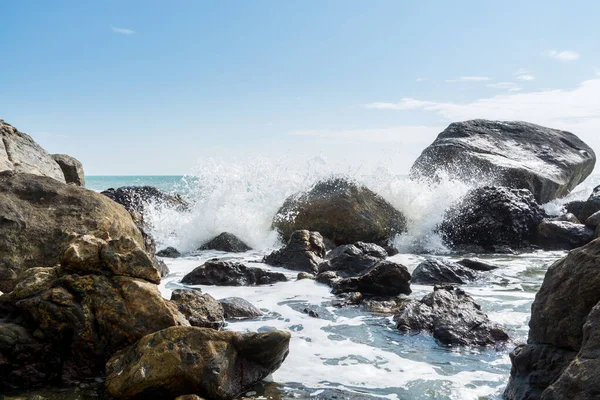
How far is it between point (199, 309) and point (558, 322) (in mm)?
3374

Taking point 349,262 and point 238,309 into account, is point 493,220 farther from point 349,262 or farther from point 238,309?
point 238,309

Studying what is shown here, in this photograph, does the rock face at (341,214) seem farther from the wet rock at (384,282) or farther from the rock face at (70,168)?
the wet rock at (384,282)

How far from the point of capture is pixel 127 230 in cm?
693

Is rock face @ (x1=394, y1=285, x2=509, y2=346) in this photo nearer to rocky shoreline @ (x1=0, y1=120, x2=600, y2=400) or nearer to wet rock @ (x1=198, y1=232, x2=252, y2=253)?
rocky shoreline @ (x1=0, y1=120, x2=600, y2=400)

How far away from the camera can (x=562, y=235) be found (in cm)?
1249

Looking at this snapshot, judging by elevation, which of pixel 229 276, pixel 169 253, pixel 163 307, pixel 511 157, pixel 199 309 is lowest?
pixel 169 253

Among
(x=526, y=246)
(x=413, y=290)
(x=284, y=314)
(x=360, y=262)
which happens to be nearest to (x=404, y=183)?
(x=526, y=246)

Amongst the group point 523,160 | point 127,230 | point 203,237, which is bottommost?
point 203,237

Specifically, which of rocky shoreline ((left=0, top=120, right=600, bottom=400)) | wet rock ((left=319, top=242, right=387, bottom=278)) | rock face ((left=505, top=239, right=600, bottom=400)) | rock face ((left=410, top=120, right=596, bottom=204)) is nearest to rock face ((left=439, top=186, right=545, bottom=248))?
rocky shoreline ((left=0, top=120, right=600, bottom=400))

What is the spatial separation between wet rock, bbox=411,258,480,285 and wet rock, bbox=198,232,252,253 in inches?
194

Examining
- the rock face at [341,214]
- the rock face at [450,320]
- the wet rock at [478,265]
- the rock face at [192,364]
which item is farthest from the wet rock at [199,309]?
the rock face at [341,214]

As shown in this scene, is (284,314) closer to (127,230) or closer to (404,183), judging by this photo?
(127,230)

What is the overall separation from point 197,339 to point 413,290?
175 inches

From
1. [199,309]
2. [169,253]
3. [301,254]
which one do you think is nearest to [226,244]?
[169,253]
